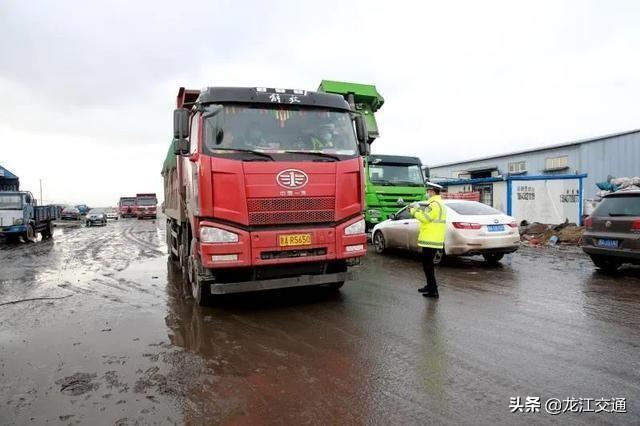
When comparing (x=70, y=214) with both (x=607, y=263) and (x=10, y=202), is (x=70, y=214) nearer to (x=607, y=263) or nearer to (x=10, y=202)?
(x=10, y=202)

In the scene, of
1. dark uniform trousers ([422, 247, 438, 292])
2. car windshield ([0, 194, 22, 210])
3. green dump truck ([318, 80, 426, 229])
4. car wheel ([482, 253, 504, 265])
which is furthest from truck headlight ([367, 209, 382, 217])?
car windshield ([0, 194, 22, 210])

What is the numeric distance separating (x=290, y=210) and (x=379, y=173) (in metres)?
8.49

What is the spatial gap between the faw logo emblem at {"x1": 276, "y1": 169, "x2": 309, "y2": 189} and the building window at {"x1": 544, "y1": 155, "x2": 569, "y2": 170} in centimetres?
2671

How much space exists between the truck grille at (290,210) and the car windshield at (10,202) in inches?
658

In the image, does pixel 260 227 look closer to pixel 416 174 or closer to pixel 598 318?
pixel 598 318

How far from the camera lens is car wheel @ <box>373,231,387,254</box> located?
12039mm

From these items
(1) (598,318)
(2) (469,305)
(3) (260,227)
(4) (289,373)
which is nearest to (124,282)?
(3) (260,227)

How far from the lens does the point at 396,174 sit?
1392 centimetres

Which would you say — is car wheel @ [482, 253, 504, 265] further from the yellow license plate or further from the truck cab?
the yellow license plate

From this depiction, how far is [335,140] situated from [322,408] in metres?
3.92

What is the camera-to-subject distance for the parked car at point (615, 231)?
780cm

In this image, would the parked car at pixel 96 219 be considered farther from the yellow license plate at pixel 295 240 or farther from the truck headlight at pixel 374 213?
the yellow license plate at pixel 295 240

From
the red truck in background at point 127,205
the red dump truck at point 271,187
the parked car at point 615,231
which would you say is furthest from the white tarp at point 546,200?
the red truck in background at point 127,205

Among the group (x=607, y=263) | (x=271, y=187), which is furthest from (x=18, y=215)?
(x=607, y=263)
